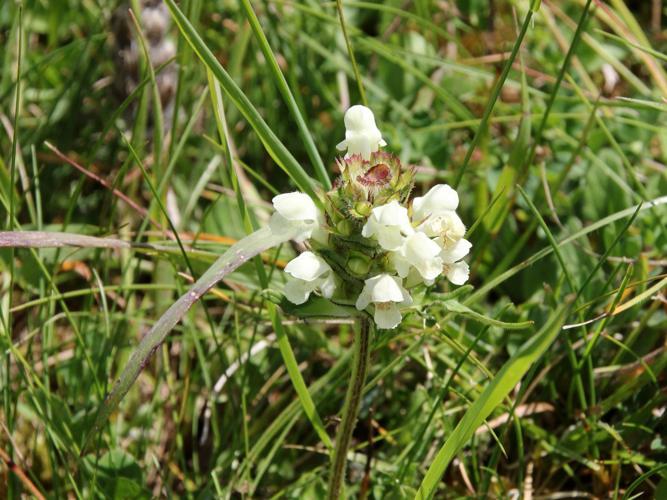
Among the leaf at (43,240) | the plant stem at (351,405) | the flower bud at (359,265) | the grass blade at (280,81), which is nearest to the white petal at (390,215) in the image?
the flower bud at (359,265)

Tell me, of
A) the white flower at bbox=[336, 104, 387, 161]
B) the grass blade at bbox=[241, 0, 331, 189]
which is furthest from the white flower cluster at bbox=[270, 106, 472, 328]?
the grass blade at bbox=[241, 0, 331, 189]

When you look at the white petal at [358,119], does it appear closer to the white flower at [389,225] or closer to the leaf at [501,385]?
the white flower at [389,225]

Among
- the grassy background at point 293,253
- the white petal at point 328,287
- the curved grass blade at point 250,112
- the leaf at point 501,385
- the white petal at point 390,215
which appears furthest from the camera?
the grassy background at point 293,253

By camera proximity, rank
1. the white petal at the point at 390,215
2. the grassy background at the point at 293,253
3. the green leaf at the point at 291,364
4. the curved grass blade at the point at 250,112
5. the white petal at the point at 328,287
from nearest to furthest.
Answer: the white petal at the point at 390,215
the white petal at the point at 328,287
the curved grass blade at the point at 250,112
the green leaf at the point at 291,364
the grassy background at the point at 293,253

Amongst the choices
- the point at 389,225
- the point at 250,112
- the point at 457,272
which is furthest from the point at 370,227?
the point at 250,112

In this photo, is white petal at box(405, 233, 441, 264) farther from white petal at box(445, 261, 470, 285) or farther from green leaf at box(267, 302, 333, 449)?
green leaf at box(267, 302, 333, 449)

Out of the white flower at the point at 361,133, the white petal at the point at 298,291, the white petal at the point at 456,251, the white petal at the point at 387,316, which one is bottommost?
the white petal at the point at 387,316

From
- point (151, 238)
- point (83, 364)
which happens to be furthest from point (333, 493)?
point (151, 238)
